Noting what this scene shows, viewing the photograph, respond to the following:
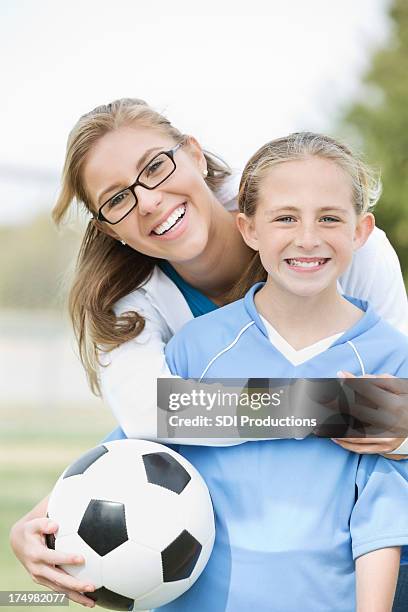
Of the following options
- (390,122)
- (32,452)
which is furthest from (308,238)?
(390,122)

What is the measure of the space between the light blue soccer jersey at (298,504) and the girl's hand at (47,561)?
19 cm

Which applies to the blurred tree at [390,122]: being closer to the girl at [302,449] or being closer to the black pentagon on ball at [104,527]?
the girl at [302,449]

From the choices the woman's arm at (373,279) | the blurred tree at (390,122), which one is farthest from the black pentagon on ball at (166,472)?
the blurred tree at (390,122)

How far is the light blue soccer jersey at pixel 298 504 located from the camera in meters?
1.43

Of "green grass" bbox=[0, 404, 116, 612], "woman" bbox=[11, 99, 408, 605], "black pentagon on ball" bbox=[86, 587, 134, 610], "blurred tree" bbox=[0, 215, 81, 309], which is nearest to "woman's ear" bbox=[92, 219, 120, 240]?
"woman" bbox=[11, 99, 408, 605]

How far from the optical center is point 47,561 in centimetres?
148

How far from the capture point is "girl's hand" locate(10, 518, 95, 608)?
4.75 feet

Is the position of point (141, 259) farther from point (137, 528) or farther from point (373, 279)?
point (137, 528)

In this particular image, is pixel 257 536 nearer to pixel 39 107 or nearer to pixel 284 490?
pixel 284 490

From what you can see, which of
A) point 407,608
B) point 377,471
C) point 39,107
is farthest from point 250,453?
point 39,107

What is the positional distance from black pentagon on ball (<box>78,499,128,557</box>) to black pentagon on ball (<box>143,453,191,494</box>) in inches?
2.8

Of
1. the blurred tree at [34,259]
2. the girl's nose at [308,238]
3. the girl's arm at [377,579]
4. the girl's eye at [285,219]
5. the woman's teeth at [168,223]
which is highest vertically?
the blurred tree at [34,259]

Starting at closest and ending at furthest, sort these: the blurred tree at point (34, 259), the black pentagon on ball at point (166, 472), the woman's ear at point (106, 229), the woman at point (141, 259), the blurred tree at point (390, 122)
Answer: the black pentagon on ball at point (166, 472) < the woman at point (141, 259) < the woman's ear at point (106, 229) < the blurred tree at point (390, 122) < the blurred tree at point (34, 259)

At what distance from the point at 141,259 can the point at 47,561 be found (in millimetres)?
632
